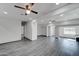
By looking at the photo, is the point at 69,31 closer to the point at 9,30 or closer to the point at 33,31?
the point at 33,31

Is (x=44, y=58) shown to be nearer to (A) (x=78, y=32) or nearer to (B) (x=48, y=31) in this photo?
(A) (x=78, y=32)

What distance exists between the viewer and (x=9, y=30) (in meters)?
7.30

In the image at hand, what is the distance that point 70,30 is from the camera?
40.0ft

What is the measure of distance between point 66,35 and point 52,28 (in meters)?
3.63

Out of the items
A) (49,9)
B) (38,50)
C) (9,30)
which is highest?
(49,9)

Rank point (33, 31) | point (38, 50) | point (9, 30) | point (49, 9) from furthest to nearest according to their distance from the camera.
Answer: point (33, 31), point (9, 30), point (38, 50), point (49, 9)

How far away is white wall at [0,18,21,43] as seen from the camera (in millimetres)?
6672

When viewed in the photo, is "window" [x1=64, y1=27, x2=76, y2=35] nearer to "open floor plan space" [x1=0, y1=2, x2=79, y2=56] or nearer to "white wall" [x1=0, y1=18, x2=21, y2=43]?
"open floor plan space" [x1=0, y1=2, x2=79, y2=56]

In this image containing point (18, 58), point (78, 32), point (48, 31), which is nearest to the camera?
point (18, 58)

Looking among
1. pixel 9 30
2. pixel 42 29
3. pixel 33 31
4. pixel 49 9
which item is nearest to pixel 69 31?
pixel 42 29

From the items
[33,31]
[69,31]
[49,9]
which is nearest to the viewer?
[49,9]

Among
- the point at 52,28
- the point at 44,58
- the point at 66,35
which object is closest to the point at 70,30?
the point at 66,35

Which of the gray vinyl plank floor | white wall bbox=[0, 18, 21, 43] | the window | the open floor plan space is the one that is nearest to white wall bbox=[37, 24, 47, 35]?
the open floor plan space

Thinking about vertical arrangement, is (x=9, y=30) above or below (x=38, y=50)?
above
